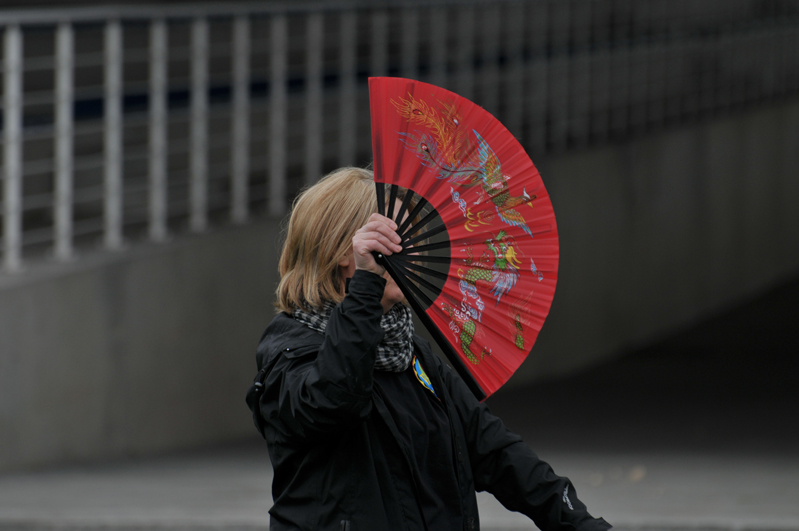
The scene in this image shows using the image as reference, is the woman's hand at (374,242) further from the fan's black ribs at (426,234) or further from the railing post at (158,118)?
the railing post at (158,118)

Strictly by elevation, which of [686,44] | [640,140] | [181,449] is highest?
[686,44]

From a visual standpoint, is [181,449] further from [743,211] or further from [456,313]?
[743,211]

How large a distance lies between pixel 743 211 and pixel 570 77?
2.62 meters

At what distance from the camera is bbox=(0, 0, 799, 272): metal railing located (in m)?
6.81

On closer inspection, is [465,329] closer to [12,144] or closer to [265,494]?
[265,494]

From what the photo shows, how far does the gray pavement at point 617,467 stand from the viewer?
A: 5.11m

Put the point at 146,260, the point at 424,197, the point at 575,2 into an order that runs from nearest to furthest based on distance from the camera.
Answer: the point at 424,197 → the point at 146,260 → the point at 575,2

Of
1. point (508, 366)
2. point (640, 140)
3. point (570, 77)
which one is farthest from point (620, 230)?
point (508, 366)

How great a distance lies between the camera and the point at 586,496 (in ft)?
18.2

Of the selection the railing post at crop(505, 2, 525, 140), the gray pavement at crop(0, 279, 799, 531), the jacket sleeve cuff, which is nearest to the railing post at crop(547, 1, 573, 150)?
the railing post at crop(505, 2, 525, 140)

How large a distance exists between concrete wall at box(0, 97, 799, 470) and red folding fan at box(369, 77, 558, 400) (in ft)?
13.9

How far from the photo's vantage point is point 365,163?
28.9ft

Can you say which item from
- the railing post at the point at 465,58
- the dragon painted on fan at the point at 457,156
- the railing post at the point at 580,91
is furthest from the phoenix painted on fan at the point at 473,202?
the railing post at the point at 580,91

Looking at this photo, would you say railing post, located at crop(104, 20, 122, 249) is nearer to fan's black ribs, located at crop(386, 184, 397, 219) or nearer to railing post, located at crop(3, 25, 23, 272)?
railing post, located at crop(3, 25, 23, 272)
